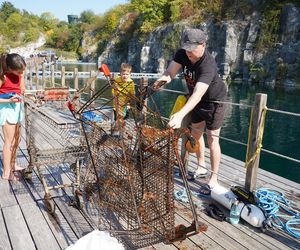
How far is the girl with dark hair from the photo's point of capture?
3.89 metres

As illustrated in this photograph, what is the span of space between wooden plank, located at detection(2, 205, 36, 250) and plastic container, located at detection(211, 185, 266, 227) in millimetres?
1905

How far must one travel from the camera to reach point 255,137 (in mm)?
3500

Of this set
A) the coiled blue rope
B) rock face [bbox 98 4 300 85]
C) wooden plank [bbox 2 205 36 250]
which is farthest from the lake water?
wooden plank [bbox 2 205 36 250]

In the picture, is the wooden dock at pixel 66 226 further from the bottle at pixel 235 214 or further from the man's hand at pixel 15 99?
the man's hand at pixel 15 99

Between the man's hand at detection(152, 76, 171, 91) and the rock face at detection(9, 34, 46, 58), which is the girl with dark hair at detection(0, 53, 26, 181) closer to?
the man's hand at detection(152, 76, 171, 91)

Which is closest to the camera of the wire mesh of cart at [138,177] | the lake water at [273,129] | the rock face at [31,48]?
the wire mesh of cart at [138,177]

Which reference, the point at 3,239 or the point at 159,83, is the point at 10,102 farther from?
the point at 159,83

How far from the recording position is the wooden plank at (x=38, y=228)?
2.92 m

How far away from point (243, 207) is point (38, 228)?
79.8 inches

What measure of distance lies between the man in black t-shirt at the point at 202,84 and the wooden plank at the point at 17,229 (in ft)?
6.15

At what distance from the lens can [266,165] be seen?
10914 millimetres

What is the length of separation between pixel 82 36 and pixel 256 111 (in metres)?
73.9

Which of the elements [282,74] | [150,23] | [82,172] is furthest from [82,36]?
[82,172]

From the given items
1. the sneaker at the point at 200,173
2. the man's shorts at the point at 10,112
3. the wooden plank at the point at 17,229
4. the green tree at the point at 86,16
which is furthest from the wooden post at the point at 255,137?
the green tree at the point at 86,16
